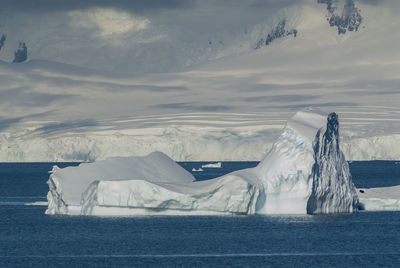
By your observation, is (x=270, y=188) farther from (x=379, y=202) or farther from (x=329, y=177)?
(x=379, y=202)

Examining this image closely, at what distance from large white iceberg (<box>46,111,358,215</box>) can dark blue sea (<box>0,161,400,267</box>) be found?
3.35 feet

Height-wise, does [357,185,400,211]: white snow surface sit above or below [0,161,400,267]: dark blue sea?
above

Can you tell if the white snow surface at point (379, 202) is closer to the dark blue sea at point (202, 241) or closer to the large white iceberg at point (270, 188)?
the dark blue sea at point (202, 241)

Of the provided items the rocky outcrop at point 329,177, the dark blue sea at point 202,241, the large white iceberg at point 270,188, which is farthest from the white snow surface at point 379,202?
the rocky outcrop at point 329,177

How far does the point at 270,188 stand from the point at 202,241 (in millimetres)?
9238

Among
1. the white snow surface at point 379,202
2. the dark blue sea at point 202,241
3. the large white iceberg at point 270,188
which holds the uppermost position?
the large white iceberg at point 270,188

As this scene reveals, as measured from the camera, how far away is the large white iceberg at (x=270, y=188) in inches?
2451

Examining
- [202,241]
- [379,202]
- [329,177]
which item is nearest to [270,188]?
[329,177]

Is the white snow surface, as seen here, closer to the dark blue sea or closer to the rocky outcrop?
the dark blue sea

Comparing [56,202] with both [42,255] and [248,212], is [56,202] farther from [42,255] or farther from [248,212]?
[42,255]

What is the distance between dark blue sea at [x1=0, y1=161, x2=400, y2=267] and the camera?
4775 centimetres

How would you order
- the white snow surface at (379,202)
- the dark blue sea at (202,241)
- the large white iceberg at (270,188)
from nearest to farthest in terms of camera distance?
the dark blue sea at (202,241)
the large white iceberg at (270,188)
the white snow surface at (379,202)

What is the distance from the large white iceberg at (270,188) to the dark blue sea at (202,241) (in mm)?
1022

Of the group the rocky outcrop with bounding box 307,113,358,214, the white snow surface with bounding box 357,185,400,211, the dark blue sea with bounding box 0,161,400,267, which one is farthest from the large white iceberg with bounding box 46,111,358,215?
the white snow surface with bounding box 357,185,400,211
